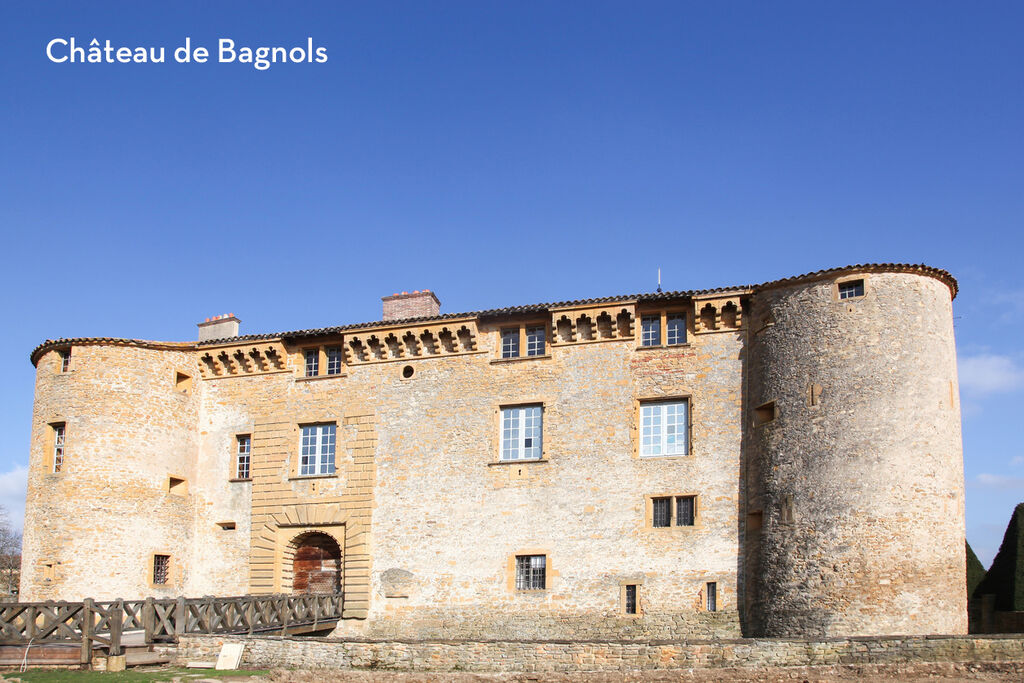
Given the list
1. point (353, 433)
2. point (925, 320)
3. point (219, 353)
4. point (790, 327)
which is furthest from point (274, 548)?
point (925, 320)

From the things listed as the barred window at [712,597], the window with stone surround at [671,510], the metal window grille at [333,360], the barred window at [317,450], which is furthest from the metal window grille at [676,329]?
the barred window at [317,450]

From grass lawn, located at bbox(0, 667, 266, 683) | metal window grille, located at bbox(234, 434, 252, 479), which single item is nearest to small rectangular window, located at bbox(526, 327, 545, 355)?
metal window grille, located at bbox(234, 434, 252, 479)

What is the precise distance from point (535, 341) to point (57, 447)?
13.4 metres

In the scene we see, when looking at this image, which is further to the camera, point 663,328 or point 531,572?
point 663,328

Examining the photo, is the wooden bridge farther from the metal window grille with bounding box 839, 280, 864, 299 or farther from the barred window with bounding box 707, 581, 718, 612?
the metal window grille with bounding box 839, 280, 864, 299

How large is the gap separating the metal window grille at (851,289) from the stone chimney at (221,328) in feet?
56.7

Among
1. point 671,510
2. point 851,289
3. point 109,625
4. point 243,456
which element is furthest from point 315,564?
point 851,289

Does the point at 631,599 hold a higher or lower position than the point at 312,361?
lower

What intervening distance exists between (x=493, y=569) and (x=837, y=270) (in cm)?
1106

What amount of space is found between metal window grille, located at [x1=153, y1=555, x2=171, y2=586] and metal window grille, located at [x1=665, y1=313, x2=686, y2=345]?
48.3ft

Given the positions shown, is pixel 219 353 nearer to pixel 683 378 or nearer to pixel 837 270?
pixel 683 378

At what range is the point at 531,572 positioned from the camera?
27141 mm

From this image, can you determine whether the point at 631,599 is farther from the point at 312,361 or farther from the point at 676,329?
the point at 312,361

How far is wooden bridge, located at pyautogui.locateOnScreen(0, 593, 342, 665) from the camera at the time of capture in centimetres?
2098
